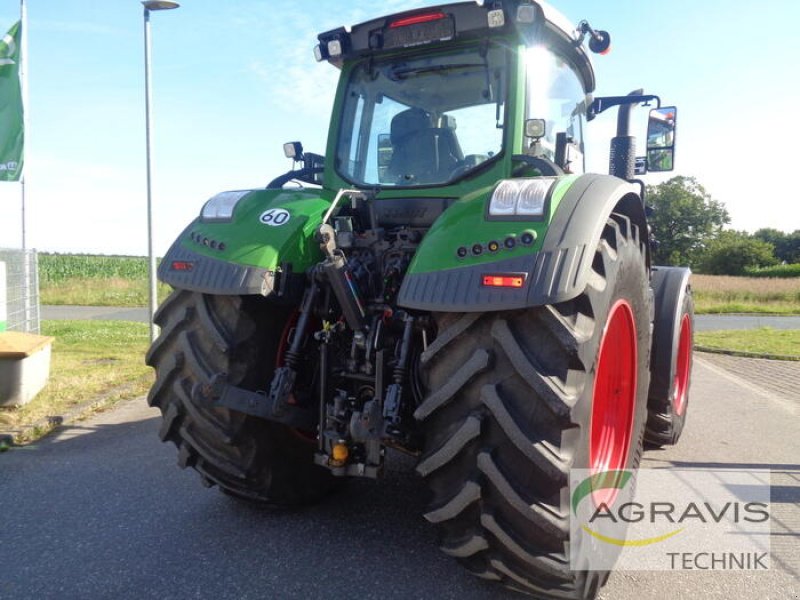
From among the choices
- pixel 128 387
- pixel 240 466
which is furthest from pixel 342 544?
pixel 128 387

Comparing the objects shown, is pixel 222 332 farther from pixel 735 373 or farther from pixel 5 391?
pixel 735 373

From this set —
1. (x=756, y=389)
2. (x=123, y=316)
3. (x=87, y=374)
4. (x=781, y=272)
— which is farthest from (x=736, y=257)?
(x=87, y=374)

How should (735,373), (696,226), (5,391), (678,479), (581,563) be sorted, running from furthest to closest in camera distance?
(696,226), (735,373), (5,391), (678,479), (581,563)

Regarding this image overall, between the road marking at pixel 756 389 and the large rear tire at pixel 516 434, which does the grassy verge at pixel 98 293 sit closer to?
the road marking at pixel 756 389

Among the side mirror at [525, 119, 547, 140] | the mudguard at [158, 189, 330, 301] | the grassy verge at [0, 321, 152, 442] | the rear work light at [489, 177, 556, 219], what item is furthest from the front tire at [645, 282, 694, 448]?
the grassy verge at [0, 321, 152, 442]

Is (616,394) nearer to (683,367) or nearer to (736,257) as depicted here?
(683,367)

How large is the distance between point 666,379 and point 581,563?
2.14 m

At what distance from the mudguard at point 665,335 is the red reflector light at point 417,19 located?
2407mm

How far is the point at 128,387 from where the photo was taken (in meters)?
6.46

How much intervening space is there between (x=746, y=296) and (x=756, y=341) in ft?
57.2

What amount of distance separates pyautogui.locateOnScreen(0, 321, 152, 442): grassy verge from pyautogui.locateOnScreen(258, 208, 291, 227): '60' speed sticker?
3081 mm

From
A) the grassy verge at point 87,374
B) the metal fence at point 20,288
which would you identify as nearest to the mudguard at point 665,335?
the grassy verge at point 87,374

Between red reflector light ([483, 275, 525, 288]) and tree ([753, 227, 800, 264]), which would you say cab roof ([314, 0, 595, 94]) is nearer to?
red reflector light ([483, 275, 525, 288])

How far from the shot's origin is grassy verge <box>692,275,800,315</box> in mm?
24438
